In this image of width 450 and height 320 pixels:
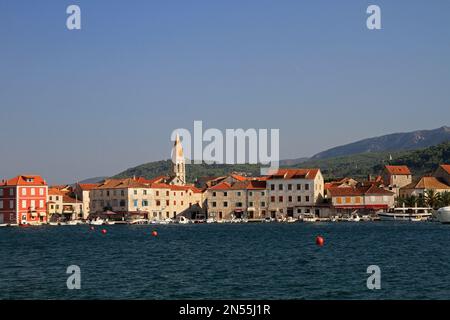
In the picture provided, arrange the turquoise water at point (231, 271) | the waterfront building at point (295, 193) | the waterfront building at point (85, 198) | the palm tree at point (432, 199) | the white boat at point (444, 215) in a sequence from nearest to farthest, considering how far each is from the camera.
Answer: the turquoise water at point (231, 271) < the white boat at point (444, 215) < the waterfront building at point (295, 193) < the palm tree at point (432, 199) < the waterfront building at point (85, 198)

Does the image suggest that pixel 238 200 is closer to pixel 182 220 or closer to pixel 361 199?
pixel 182 220

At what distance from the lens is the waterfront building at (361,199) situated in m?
129

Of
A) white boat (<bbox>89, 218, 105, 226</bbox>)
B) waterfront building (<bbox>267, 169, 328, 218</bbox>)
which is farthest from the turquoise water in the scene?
white boat (<bbox>89, 218, 105, 226</bbox>)

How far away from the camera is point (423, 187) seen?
13712 cm

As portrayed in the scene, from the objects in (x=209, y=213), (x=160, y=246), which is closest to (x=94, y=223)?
(x=209, y=213)

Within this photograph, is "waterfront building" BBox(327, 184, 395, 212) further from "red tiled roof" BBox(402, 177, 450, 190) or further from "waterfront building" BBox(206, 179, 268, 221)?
"waterfront building" BBox(206, 179, 268, 221)

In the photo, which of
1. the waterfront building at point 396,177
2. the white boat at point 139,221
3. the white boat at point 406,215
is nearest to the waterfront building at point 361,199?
the white boat at point 406,215

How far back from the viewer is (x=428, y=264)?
42156 millimetres

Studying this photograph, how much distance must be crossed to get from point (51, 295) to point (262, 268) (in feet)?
46.4

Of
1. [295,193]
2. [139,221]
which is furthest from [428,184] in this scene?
[139,221]

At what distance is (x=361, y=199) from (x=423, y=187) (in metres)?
14.9

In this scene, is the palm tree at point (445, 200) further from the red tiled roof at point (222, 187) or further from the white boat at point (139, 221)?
the white boat at point (139, 221)

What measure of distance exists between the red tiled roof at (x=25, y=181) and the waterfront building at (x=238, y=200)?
97.7 feet
